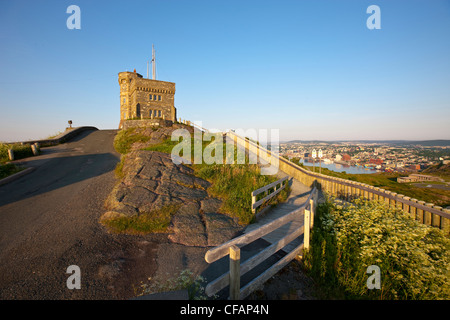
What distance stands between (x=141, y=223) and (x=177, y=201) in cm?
183

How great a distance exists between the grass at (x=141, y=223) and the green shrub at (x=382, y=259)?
4.77 meters

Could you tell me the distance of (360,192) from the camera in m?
10.5

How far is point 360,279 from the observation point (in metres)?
3.93

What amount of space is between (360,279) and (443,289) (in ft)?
4.18

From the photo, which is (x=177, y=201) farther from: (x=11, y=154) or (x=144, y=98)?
(x=144, y=98)

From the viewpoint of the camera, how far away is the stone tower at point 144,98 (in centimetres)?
3909

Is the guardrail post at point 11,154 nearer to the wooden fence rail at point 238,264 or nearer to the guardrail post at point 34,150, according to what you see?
the guardrail post at point 34,150

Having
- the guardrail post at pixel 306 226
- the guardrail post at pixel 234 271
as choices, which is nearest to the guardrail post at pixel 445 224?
the guardrail post at pixel 306 226

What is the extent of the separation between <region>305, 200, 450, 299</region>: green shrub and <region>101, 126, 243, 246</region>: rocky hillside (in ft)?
9.69

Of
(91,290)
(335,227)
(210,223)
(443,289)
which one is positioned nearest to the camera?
(443,289)

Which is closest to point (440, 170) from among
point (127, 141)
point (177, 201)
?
point (177, 201)

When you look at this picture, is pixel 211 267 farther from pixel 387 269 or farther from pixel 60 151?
pixel 60 151

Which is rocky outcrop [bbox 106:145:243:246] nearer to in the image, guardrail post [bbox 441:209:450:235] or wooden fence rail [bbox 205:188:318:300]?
wooden fence rail [bbox 205:188:318:300]

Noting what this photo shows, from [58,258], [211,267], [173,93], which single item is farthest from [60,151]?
[173,93]
